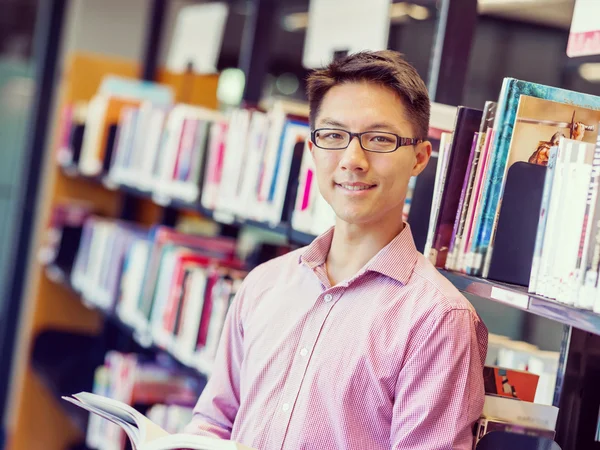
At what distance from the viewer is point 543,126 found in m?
1.42

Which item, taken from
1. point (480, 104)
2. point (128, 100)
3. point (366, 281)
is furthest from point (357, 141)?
point (480, 104)

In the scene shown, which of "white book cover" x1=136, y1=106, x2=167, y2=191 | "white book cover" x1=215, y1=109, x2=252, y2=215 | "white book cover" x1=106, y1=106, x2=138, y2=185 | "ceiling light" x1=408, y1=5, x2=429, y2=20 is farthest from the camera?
"ceiling light" x1=408, y1=5, x2=429, y2=20

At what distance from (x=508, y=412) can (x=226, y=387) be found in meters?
0.59

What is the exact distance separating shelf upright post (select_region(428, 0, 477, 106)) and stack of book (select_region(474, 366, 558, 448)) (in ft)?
2.32

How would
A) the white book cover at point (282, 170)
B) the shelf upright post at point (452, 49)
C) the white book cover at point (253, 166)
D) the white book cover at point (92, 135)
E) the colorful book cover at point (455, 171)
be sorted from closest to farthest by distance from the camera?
the colorful book cover at point (455, 171) < the shelf upright post at point (452, 49) < the white book cover at point (282, 170) < the white book cover at point (253, 166) < the white book cover at point (92, 135)

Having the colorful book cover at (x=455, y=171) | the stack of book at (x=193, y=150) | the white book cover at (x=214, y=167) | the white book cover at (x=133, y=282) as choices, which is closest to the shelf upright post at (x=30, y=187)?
the stack of book at (x=193, y=150)

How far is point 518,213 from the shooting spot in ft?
4.66

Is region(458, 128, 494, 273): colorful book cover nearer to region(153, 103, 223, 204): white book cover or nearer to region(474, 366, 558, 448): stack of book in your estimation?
region(474, 366, 558, 448): stack of book

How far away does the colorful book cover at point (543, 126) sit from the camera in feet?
4.64

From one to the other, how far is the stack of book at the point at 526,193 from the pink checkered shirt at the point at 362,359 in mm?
101

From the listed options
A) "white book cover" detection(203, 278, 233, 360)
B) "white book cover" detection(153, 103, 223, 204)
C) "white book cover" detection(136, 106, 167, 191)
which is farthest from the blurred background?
"white book cover" detection(136, 106, 167, 191)

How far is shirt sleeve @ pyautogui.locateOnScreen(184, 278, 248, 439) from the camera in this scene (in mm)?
1693

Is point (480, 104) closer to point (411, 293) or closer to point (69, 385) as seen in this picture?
point (69, 385)

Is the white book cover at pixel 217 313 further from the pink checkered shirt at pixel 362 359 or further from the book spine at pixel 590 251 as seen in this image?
the book spine at pixel 590 251
